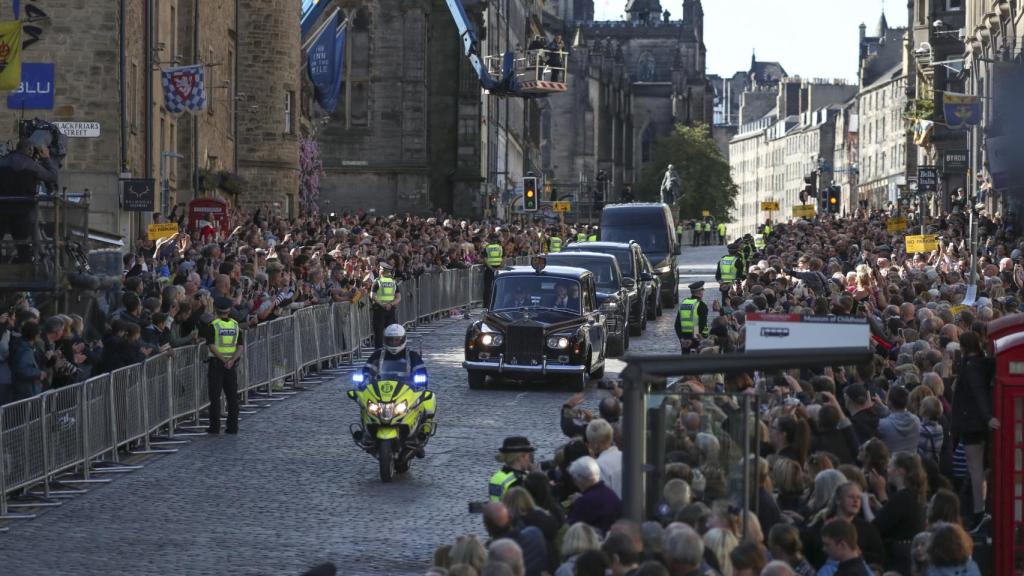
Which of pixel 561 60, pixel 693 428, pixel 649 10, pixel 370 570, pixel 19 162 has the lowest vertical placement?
pixel 370 570

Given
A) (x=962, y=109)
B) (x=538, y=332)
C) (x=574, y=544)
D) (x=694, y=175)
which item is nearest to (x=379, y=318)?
(x=538, y=332)

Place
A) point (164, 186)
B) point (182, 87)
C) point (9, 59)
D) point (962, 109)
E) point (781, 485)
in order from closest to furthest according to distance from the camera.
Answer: point (781, 485) → point (9, 59) → point (182, 87) → point (164, 186) → point (962, 109)

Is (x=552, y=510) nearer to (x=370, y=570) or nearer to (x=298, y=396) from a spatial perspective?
(x=370, y=570)

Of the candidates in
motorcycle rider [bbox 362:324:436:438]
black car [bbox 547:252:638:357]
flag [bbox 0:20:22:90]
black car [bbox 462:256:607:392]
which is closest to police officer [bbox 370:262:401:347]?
black car [bbox 547:252:638:357]

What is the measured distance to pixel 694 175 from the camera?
150 metres

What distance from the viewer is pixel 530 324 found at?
92.3 feet

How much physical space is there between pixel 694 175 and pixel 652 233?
102 metres

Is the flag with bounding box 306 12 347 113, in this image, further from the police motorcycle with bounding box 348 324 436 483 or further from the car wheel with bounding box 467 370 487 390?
the police motorcycle with bounding box 348 324 436 483

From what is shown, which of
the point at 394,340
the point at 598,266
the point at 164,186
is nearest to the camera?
the point at 394,340

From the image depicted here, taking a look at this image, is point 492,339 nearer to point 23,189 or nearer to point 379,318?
point 379,318

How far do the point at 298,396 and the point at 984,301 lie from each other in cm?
931

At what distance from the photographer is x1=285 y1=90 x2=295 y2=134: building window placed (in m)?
55.3

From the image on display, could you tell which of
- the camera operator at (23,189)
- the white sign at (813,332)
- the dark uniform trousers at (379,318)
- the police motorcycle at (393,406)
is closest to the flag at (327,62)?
the dark uniform trousers at (379,318)

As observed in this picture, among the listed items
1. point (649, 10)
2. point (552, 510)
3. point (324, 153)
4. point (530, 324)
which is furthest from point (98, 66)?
point (649, 10)
